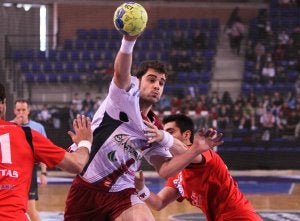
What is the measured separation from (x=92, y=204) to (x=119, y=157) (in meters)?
0.43

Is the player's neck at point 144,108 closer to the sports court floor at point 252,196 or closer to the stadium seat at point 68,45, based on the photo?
the sports court floor at point 252,196

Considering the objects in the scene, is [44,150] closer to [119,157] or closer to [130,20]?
[130,20]

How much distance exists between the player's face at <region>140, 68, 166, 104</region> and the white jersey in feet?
0.49

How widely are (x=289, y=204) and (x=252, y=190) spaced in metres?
1.93

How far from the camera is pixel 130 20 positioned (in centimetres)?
474

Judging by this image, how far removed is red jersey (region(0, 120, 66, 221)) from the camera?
4.11 metres

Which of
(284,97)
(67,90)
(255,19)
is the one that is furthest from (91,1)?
(284,97)

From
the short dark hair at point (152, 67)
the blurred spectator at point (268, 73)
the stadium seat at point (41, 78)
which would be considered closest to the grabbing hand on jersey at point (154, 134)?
the short dark hair at point (152, 67)

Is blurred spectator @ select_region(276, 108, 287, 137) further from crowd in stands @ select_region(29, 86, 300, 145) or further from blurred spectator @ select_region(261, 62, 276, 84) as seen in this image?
blurred spectator @ select_region(261, 62, 276, 84)

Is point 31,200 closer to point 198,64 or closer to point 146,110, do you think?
point 146,110

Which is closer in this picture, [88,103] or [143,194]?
[143,194]

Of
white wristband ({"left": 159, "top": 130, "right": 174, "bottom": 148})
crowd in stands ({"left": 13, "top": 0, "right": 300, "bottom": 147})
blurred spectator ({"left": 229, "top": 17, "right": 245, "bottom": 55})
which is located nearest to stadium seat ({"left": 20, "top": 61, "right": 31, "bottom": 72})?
crowd in stands ({"left": 13, "top": 0, "right": 300, "bottom": 147})

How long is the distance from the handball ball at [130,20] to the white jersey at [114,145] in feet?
1.98

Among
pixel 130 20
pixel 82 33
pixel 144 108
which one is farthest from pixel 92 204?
pixel 82 33
